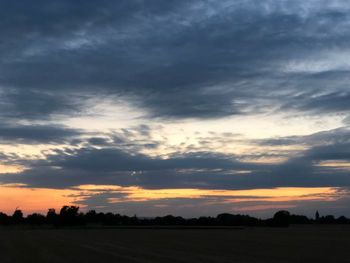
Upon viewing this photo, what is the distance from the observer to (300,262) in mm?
39656

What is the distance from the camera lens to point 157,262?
128 ft

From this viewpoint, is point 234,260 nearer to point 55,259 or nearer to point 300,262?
point 300,262

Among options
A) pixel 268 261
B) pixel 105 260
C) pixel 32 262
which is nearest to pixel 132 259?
pixel 105 260

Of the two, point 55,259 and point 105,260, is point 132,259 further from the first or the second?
point 55,259

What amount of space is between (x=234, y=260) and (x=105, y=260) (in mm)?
9442

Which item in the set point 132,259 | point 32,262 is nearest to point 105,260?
point 132,259

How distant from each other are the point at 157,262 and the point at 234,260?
5968 millimetres

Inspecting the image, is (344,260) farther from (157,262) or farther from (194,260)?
(157,262)

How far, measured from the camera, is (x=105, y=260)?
135 feet

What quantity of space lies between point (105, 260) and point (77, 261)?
7.11 feet

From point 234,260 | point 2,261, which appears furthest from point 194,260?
point 2,261

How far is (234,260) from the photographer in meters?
41.1

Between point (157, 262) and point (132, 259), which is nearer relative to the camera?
point (157, 262)

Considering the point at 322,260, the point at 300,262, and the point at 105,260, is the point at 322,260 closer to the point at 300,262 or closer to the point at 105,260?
the point at 300,262
